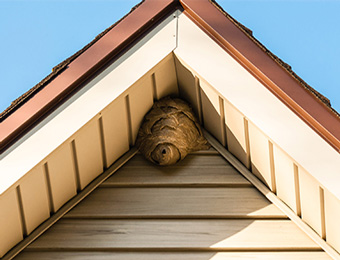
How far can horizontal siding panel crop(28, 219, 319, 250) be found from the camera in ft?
9.16

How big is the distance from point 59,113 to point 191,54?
28.0 inches

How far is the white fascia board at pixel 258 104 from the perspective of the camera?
7.80 ft

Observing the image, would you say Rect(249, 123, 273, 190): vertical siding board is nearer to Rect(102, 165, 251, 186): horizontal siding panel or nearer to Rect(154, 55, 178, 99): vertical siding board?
Rect(102, 165, 251, 186): horizontal siding panel

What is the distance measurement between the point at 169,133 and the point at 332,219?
3.47 feet

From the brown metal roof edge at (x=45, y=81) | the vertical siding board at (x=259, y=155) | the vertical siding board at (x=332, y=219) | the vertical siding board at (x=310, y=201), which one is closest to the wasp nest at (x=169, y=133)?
the vertical siding board at (x=259, y=155)

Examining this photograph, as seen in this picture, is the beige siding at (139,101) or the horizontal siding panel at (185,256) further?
the beige siding at (139,101)

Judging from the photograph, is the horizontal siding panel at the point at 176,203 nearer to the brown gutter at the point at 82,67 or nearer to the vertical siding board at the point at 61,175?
the vertical siding board at the point at 61,175

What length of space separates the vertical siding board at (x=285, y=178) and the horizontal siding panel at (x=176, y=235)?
0.43 ft

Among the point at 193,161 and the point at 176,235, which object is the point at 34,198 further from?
the point at 193,161

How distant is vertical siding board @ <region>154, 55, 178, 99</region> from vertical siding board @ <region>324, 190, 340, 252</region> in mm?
1084

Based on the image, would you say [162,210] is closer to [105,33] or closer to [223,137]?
[223,137]

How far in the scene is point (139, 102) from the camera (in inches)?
121

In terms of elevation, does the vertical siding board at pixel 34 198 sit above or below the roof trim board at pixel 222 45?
below

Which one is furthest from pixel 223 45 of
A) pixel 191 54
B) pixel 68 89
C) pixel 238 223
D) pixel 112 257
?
pixel 112 257
